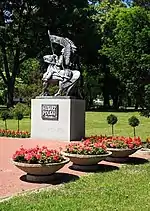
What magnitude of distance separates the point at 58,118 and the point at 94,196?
9819mm

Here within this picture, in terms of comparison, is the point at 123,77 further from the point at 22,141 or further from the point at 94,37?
the point at 94,37

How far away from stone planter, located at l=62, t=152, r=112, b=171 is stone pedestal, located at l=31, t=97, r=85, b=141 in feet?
21.0

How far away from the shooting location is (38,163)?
8852 millimetres

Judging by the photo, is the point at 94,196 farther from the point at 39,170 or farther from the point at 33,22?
the point at 33,22

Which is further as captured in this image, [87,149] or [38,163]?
[87,149]

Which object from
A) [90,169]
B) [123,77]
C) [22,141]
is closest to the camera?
[90,169]

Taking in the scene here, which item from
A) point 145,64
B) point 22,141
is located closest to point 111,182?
point 145,64

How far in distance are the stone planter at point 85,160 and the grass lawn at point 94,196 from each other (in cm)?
57

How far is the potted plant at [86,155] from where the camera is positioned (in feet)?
33.6

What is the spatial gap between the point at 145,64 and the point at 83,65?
40.1m

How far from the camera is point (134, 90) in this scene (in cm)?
1353

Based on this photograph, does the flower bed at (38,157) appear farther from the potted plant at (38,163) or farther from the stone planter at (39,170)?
the stone planter at (39,170)

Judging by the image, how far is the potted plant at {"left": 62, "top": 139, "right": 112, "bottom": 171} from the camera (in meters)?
10.2

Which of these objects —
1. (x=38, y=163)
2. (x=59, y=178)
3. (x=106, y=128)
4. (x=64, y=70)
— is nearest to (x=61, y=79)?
(x=64, y=70)
